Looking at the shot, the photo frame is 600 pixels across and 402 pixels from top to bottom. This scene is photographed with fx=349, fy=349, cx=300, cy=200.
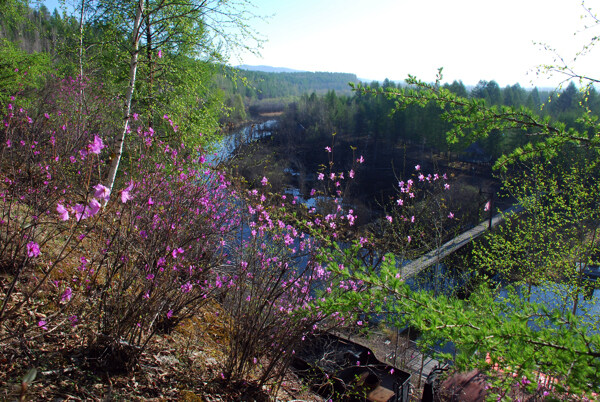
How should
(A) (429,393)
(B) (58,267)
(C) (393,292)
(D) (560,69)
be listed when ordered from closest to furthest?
(C) (393,292) < (D) (560,69) < (B) (58,267) < (A) (429,393)

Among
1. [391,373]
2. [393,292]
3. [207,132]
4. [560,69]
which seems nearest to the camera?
[393,292]

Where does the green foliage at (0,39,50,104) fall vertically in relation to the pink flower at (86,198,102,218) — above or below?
above

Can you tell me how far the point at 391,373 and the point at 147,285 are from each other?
13.3ft

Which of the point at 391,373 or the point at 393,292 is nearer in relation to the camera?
the point at 393,292

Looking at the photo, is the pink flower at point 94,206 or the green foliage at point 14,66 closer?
the pink flower at point 94,206

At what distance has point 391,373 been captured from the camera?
17.1 feet

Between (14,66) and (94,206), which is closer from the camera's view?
(94,206)

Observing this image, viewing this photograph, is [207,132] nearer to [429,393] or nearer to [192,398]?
[192,398]

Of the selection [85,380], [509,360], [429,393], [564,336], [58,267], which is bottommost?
[429,393]

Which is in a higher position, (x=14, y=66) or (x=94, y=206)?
(x=14, y=66)

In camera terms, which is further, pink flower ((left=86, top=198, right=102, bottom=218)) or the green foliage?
the green foliage

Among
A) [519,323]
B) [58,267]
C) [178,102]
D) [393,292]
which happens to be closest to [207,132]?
[178,102]

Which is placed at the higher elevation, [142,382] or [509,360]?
[509,360]

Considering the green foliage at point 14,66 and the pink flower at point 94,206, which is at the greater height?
the green foliage at point 14,66
